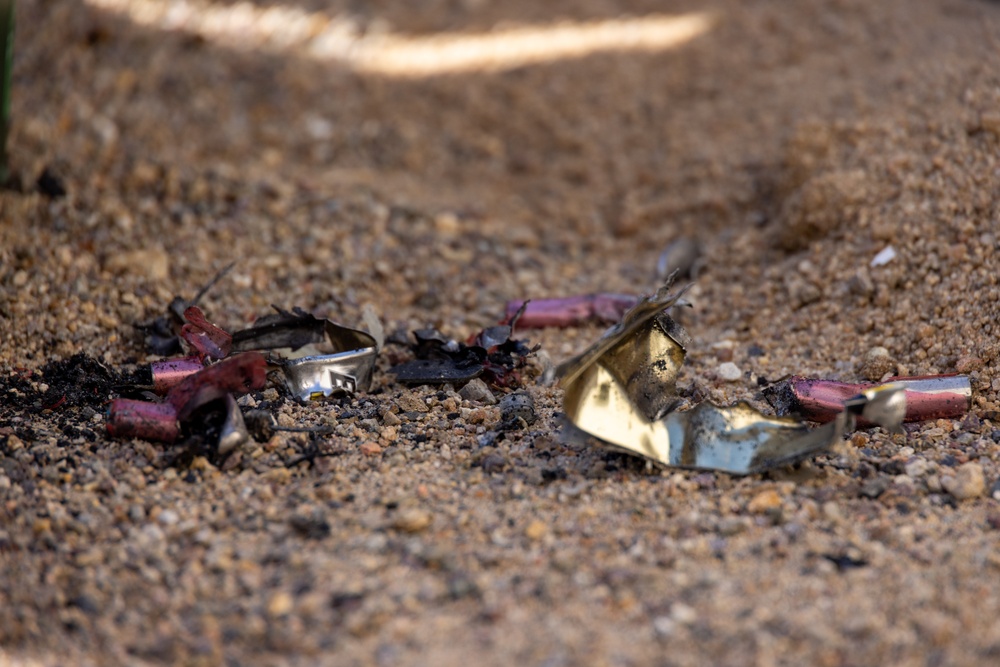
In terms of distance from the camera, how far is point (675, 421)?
1876mm

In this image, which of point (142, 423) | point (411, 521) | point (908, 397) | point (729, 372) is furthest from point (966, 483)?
point (142, 423)

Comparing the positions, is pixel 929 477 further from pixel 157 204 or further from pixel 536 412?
pixel 157 204

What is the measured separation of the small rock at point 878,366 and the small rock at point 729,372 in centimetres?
30

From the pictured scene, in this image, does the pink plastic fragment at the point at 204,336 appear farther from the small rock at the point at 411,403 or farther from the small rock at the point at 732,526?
the small rock at the point at 732,526

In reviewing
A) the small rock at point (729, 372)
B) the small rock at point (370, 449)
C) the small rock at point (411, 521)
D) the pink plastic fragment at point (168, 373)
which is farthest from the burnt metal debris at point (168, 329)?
the small rock at point (729, 372)

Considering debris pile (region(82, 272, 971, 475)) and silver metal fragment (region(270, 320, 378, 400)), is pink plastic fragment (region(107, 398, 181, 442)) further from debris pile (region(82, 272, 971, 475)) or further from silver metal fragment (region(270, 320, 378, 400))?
Result: silver metal fragment (region(270, 320, 378, 400))

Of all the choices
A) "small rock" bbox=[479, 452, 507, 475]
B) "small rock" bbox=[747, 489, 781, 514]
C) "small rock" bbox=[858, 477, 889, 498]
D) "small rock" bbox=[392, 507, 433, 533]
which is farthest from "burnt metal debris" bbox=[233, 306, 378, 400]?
"small rock" bbox=[858, 477, 889, 498]

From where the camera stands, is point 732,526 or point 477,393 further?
point 477,393

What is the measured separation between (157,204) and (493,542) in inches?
73.5

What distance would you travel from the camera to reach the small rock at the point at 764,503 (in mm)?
1664

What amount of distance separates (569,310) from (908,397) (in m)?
0.95

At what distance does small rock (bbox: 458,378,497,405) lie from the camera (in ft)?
7.06

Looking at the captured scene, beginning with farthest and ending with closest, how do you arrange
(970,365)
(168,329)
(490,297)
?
(490,297)
(168,329)
(970,365)

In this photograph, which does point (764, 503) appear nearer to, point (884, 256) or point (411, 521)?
point (411, 521)
